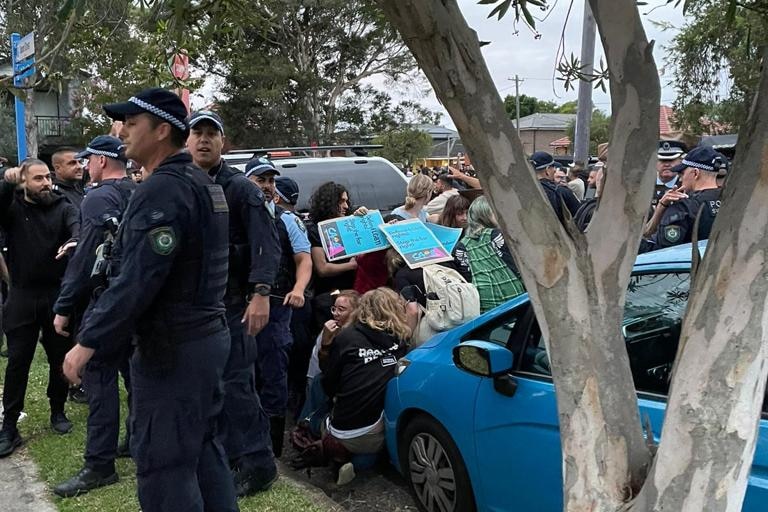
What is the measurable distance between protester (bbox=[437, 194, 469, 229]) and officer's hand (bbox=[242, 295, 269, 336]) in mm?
2449

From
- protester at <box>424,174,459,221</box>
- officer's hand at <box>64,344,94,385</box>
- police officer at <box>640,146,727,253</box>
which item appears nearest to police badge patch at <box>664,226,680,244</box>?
police officer at <box>640,146,727,253</box>

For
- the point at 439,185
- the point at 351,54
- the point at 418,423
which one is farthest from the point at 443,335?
the point at 351,54

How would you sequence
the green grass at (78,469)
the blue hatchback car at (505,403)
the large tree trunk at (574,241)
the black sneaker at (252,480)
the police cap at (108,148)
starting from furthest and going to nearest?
the police cap at (108,148) < the black sneaker at (252,480) < the green grass at (78,469) < the blue hatchback car at (505,403) < the large tree trunk at (574,241)

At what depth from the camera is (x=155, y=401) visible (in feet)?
9.71

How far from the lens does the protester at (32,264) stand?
16.7 ft

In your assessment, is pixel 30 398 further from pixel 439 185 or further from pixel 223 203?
pixel 439 185

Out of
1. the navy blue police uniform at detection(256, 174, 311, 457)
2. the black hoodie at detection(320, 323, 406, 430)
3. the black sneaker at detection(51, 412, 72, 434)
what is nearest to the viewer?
the black hoodie at detection(320, 323, 406, 430)

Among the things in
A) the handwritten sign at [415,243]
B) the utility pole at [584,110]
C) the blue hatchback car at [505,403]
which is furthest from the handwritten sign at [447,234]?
the utility pole at [584,110]

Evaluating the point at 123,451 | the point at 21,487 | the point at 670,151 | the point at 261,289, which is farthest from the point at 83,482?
the point at 670,151

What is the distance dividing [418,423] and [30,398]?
377 centimetres

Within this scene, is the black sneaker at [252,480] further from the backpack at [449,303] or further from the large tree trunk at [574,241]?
the large tree trunk at [574,241]

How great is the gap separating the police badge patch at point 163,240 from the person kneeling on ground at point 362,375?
1907 millimetres

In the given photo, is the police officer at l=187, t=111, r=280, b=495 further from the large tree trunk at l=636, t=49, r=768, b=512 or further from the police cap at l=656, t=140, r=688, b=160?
the police cap at l=656, t=140, r=688, b=160

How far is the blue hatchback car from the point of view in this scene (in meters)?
2.93
